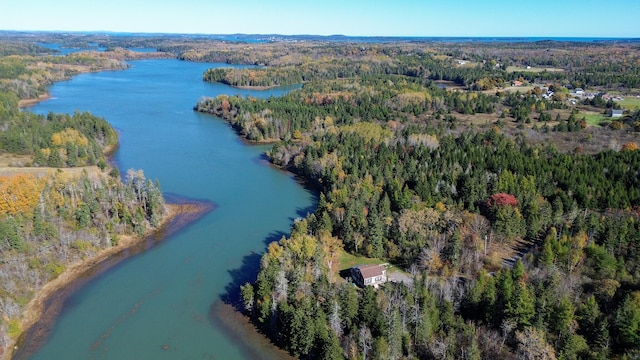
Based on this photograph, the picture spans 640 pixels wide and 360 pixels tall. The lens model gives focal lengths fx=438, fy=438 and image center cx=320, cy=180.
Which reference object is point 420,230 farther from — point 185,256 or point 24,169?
point 24,169

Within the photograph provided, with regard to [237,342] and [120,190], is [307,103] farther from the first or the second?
[237,342]

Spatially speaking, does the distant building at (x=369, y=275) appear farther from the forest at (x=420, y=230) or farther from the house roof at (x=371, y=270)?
the forest at (x=420, y=230)

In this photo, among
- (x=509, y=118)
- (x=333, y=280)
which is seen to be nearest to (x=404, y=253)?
(x=333, y=280)

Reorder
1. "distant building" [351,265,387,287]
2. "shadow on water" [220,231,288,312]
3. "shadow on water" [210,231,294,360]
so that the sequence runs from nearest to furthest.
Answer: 1. "shadow on water" [210,231,294,360]
2. "distant building" [351,265,387,287]
3. "shadow on water" [220,231,288,312]

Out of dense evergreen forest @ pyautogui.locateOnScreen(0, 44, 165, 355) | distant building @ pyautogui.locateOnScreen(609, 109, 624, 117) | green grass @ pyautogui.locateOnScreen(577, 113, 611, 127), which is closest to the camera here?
dense evergreen forest @ pyautogui.locateOnScreen(0, 44, 165, 355)

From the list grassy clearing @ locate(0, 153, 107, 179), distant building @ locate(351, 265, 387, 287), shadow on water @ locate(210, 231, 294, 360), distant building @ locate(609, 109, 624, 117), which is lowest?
shadow on water @ locate(210, 231, 294, 360)

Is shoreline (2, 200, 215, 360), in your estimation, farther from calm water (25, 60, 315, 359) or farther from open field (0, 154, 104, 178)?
open field (0, 154, 104, 178)

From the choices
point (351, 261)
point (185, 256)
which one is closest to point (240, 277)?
point (185, 256)

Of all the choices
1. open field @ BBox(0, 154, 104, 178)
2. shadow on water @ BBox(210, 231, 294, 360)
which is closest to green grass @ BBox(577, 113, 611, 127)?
shadow on water @ BBox(210, 231, 294, 360)
